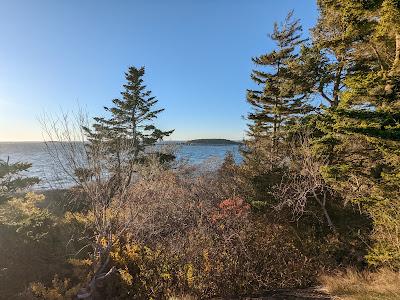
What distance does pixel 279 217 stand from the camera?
49.4 ft

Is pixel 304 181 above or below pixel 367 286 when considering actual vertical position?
above

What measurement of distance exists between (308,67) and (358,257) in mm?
8581

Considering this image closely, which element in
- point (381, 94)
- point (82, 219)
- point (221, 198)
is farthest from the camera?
point (221, 198)

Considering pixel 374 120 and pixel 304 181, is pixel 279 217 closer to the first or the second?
pixel 304 181

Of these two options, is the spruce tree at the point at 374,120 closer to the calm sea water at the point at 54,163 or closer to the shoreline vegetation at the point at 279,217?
the shoreline vegetation at the point at 279,217

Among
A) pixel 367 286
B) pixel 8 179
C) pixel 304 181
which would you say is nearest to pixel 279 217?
pixel 304 181

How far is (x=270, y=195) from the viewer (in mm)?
15422

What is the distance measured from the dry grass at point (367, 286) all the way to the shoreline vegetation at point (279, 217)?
2.4 inches

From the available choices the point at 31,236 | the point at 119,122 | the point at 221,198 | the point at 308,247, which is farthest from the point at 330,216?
the point at 119,122

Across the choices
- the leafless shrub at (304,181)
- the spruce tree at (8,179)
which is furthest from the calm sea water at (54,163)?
the leafless shrub at (304,181)

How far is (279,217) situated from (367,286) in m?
6.30

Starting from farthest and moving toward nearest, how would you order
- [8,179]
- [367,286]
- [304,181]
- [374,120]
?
[304,181] → [8,179] → [374,120] → [367,286]

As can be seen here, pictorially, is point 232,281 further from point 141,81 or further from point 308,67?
point 141,81

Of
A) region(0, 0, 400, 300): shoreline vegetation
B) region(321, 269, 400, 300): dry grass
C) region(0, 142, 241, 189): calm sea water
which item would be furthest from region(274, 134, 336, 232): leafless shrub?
region(0, 142, 241, 189): calm sea water
